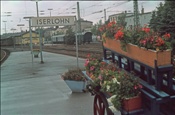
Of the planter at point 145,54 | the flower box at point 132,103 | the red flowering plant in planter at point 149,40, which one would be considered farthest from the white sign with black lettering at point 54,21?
the flower box at point 132,103

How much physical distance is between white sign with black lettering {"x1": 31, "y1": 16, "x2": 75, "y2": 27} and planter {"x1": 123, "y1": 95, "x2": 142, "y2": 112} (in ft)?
32.7

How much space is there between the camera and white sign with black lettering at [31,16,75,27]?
40.8 feet

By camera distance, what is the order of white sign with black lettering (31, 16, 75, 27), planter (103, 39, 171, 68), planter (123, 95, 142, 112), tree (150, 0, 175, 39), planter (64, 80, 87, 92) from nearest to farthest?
planter (103, 39, 171, 68) → planter (123, 95, 142, 112) → planter (64, 80, 87, 92) → tree (150, 0, 175, 39) → white sign with black lettering (31, 16, 75, 27)

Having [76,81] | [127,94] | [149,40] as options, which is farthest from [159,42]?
[76,81]

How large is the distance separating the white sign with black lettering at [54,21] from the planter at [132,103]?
9980 millimetres

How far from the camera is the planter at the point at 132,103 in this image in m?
2.69

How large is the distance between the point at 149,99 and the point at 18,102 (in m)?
4.96

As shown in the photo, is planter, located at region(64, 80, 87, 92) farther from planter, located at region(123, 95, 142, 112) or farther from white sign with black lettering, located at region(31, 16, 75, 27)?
white sign with black lettering, located at region(31, 16, 75, 27)

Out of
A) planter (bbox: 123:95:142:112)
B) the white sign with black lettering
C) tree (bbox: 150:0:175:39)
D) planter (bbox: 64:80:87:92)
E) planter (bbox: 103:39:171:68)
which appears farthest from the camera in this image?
the white sign with black lettering

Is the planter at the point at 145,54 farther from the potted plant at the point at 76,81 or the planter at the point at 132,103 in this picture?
the potted plant at the point at 76,81

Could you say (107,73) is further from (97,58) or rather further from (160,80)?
(97,58)

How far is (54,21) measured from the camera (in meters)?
12.9

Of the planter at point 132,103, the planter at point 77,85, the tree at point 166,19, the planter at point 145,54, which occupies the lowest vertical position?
the planter at point 77,85

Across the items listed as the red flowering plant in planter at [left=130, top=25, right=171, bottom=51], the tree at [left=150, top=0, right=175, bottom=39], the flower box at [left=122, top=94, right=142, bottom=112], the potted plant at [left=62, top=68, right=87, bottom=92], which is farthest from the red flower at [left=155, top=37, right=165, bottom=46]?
the tree at [left=150, top=0, right=175, bottom=39]
